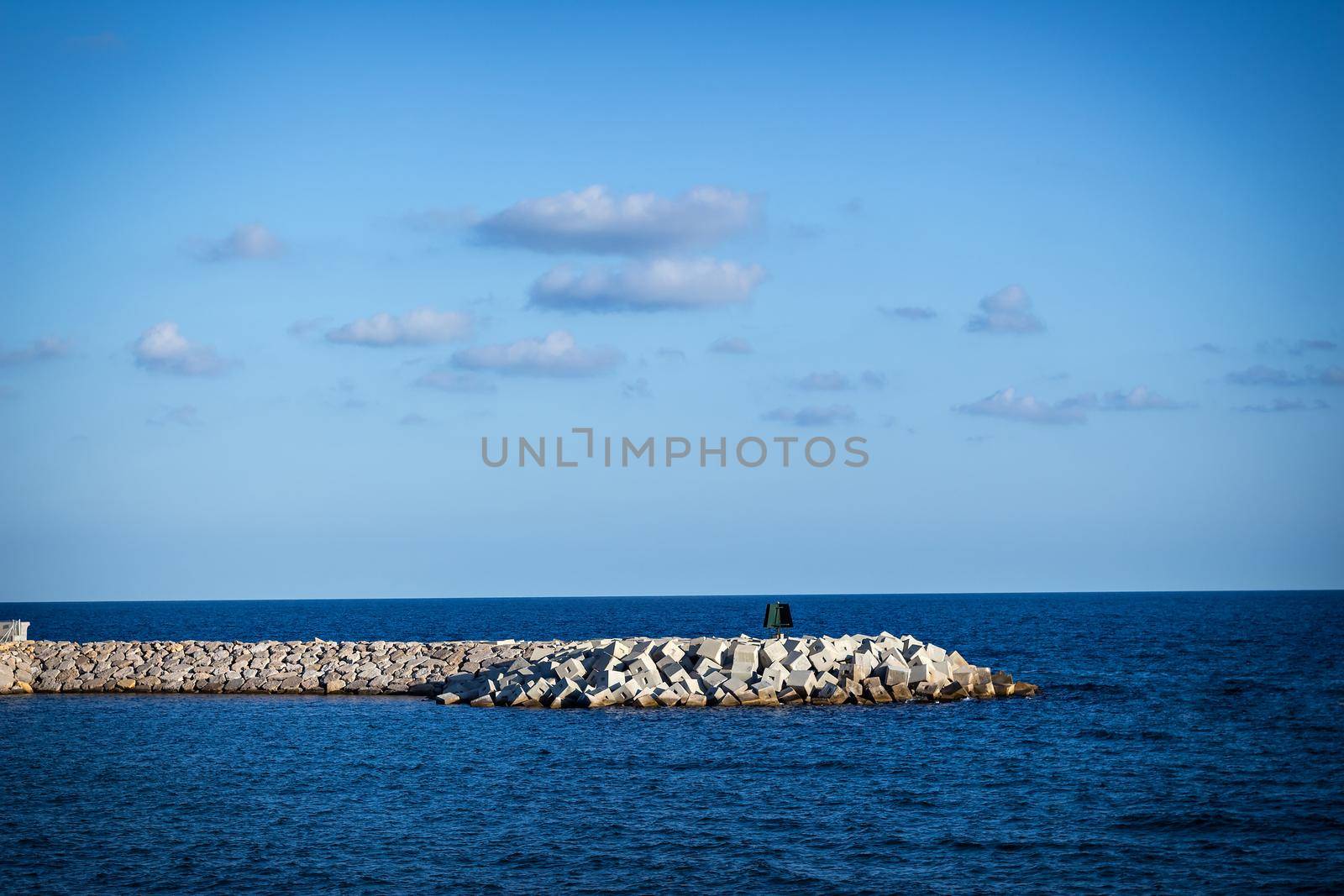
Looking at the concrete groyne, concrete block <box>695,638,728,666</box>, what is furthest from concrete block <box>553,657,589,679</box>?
concrete block <box>695,638,728,666</box>

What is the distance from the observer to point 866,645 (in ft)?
121

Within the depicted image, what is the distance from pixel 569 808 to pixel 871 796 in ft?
17.5

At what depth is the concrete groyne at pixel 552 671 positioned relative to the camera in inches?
1320

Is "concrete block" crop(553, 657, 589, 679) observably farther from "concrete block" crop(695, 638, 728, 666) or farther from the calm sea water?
"concrete block" crop(695, 638, 728, 666)

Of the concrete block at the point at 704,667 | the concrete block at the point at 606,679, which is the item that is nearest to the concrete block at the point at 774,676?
the concrete block at the point at 704,667

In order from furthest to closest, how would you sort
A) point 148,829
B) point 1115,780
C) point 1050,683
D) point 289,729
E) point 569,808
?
point 1050,683
point 289,729
point 1115,780
point 569,808
point 148,829

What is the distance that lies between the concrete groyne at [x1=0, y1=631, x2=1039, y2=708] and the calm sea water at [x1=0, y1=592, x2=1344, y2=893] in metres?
1.33

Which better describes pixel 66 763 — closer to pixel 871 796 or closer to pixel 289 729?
pixel 289 729

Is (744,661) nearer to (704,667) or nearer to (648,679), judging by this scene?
(704,667)

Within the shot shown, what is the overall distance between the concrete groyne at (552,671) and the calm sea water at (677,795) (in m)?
1.33

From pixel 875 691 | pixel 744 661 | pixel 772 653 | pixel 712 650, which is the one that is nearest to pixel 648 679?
pixel 712 650

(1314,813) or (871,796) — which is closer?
(1314,813)

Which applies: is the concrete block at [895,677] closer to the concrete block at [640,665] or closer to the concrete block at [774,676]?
the concrete block at [774,676]

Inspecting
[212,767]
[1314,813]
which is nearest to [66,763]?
[212,767]
